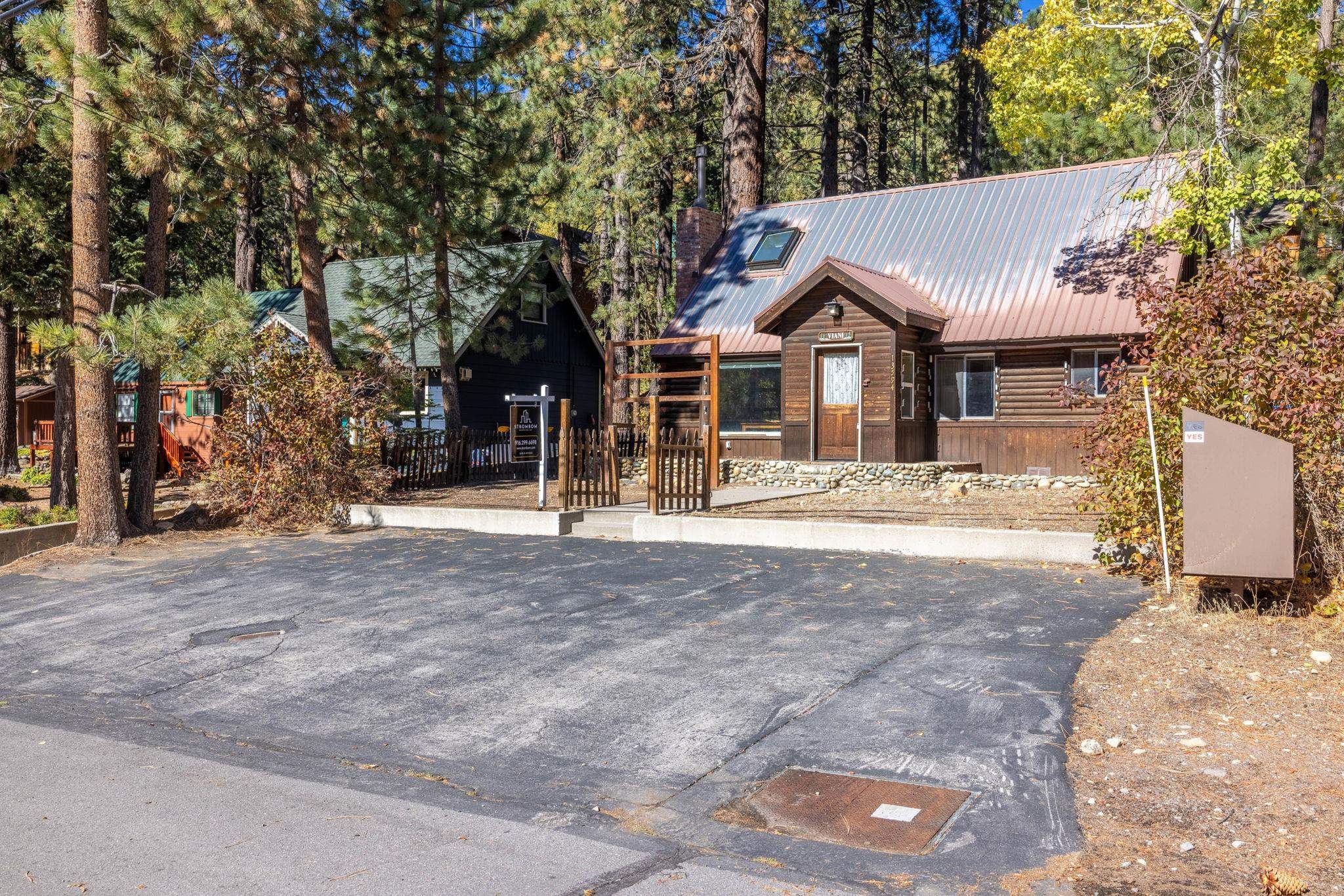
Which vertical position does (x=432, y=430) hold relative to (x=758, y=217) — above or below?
below

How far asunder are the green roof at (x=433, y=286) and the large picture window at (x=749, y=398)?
19.2ft

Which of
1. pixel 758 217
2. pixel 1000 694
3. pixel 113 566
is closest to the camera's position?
pixel 1000 694

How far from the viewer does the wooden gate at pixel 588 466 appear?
15.4 meters

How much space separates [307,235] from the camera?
19703 mm

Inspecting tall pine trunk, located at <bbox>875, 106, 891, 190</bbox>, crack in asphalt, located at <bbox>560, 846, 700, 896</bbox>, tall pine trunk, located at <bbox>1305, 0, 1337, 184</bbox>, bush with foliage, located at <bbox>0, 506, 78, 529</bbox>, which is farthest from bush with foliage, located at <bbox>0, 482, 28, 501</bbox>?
tall pine trunk, located at <bbox>1305, 0, 1337, 184</bbox>

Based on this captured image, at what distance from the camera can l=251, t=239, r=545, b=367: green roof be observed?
2481cm

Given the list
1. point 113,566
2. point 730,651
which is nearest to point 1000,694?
point 730,651

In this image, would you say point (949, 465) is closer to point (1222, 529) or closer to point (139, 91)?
point (1222, 529)

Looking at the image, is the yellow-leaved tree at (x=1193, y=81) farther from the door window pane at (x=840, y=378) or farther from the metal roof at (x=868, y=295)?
the door window pane at (x=840, y=378)

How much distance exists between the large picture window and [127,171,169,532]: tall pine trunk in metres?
11.8

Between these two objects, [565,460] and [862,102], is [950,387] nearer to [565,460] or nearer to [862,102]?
[565,460]

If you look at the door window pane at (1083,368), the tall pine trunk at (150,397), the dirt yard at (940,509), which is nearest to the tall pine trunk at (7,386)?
the tall pine trunk at (150,397)

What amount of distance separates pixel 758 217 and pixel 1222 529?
20.6 m

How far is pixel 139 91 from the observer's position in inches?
542
